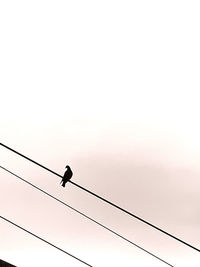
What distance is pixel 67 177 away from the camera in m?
20.5

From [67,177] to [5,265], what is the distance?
1299 centimetres

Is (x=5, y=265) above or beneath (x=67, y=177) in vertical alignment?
beneath

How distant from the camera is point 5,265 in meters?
7.53

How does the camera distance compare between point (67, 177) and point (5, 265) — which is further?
point (67, 177)
